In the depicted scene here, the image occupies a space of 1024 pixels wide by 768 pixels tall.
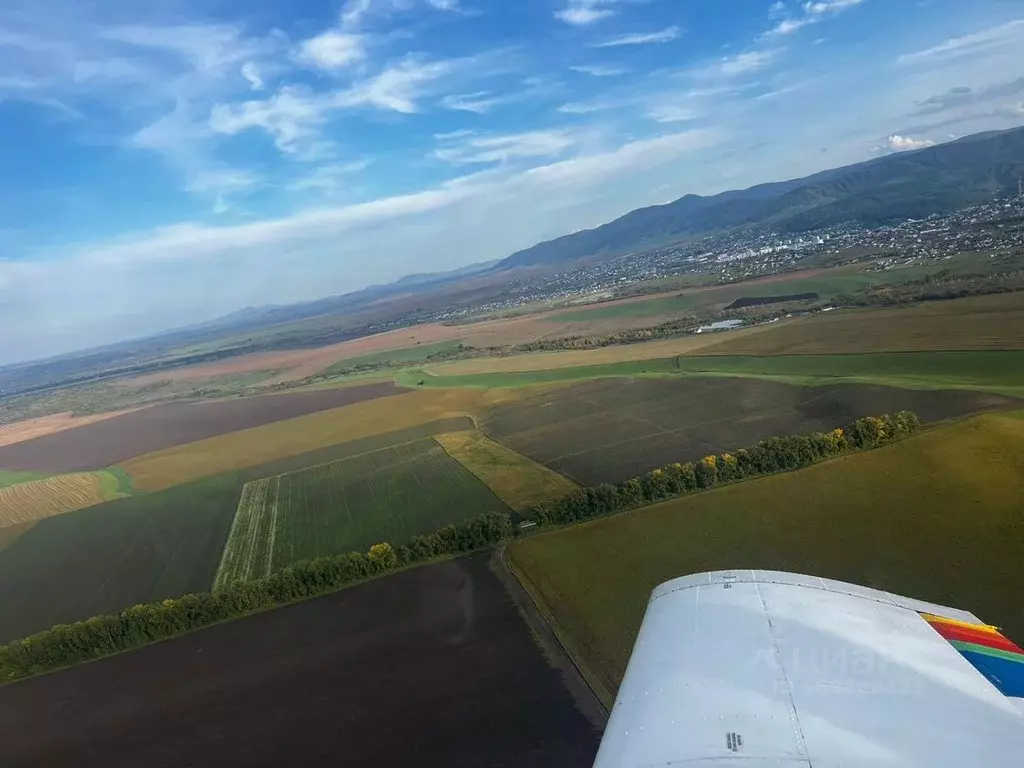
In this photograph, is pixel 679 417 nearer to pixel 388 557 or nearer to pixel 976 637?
pixel 388 557

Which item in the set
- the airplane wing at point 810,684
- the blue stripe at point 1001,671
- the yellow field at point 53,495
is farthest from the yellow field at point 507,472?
the yellow field at point 53,495

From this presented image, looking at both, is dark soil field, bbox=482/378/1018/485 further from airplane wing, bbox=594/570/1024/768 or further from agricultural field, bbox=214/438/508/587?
airplane wing, bbox=594/570/1024/768

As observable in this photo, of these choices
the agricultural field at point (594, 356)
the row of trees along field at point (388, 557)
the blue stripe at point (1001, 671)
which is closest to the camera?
the blue stripe at point (1001, 671)

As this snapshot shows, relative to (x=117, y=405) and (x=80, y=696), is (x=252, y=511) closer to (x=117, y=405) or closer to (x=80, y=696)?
(x=80, y=696)

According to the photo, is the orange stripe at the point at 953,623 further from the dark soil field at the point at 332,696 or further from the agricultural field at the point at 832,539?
the dark soil field at the point at 332,696

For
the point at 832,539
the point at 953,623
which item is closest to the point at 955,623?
the point at 953,623

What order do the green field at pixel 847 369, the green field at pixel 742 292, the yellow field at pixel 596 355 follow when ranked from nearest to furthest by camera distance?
the green field at pixel 847 369 → the yellow field at pixel 596 355 → the green field at pixel 742 292

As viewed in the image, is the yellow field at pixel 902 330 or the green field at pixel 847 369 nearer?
the green field at pixel 847 369
